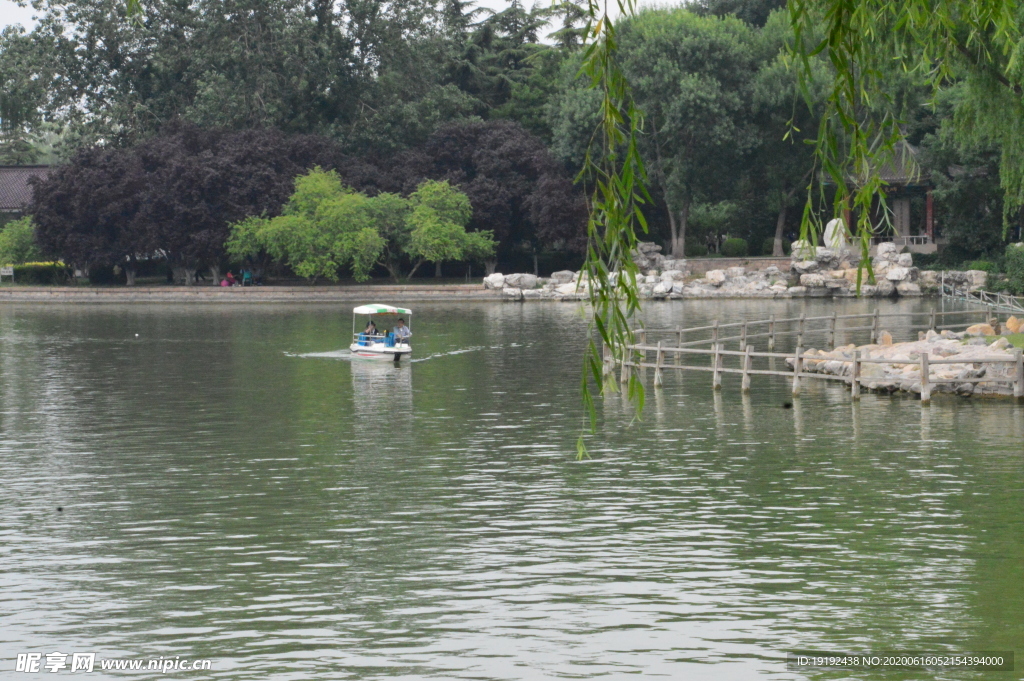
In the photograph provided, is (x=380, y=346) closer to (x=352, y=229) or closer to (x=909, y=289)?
(x=352, y=229)

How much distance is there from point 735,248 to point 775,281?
814 centimetres

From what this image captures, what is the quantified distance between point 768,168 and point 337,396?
52940 mm

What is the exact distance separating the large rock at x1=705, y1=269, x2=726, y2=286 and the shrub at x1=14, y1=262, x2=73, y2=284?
147 feet

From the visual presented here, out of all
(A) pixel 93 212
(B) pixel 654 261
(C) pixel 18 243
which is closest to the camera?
(A) pixel 93 212

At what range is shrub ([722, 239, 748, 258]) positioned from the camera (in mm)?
86438

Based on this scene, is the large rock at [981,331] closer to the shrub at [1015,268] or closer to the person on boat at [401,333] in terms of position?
the person on boat at [401,333]

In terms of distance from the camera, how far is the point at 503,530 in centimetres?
1866

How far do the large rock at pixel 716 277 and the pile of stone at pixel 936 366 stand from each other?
41.5 metres

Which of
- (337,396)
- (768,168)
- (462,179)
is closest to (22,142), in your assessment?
(462,179)

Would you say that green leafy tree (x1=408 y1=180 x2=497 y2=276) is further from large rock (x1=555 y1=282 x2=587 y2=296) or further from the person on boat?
the person on boat

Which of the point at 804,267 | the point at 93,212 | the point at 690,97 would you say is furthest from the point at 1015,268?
the point at 93,212

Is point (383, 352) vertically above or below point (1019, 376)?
above

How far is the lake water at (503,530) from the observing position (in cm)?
1373

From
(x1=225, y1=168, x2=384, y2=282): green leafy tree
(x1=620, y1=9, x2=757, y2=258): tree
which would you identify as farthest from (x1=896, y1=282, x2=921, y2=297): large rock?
(x1=225, y1=168, x2=384, y2=282): green leafy tree
